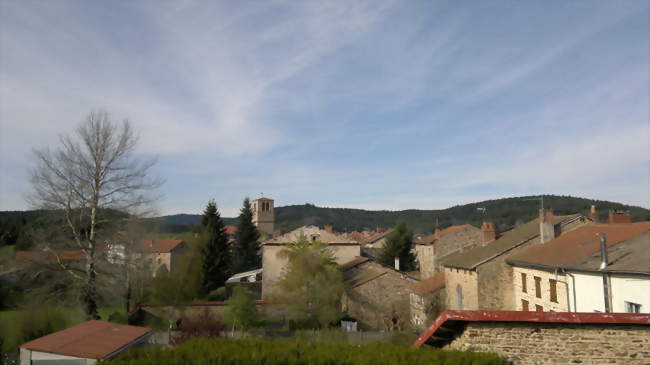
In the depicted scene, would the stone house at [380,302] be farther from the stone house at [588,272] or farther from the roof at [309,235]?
the roof at [309,235]

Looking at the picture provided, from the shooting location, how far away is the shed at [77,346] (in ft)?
43.3

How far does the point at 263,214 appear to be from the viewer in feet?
289

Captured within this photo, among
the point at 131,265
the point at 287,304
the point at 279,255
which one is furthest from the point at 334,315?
the point at 131,265

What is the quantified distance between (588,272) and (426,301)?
1349 centimetres

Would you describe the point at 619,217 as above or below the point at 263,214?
below

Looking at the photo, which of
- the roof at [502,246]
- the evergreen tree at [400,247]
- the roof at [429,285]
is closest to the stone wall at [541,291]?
the roof at [502,246]

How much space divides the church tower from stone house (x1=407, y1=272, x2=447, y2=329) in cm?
5789

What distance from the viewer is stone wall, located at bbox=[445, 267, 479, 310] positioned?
2489 centimetres

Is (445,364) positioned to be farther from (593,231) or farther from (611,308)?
(593,231)

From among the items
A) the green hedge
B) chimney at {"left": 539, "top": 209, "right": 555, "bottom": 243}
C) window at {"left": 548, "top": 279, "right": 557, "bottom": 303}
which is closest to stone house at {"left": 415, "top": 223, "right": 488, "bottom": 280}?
chimney at {"left": 539, "top": 209, "right": 555, "bottom": 243}

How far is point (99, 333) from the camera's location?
50.2 ft

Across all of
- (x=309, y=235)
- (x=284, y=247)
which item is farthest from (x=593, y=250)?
(x=309, y=235)

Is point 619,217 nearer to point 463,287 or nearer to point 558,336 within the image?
point 463,287

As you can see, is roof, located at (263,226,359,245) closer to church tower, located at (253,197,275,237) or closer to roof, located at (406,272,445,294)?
roof, located at (406,272,445,294)
